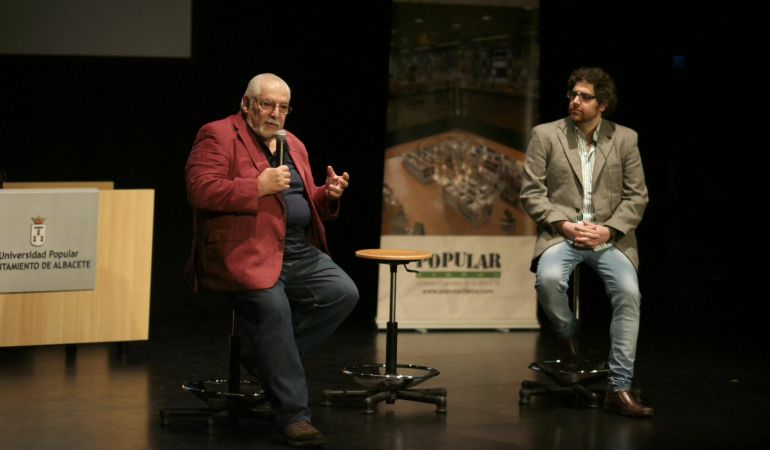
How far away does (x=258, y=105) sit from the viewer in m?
4.62

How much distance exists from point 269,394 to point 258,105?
1079 mm

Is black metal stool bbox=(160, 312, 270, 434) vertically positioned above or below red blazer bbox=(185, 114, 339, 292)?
below

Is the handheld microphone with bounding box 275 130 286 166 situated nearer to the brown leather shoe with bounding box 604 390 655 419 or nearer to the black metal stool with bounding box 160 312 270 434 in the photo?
the black metal stool with bounding box 160 312 270 434

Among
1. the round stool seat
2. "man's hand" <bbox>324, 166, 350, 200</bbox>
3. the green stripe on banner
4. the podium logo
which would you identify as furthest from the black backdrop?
"man's hand" <bbox>324, 166, 350, 200</bbox>

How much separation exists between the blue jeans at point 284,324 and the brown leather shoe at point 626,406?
1.24 m

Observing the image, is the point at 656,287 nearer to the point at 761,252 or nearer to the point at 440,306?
the point at 761,252

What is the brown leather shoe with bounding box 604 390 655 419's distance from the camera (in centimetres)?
507

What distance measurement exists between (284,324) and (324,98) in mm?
3403

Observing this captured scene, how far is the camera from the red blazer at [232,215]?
4.47 m

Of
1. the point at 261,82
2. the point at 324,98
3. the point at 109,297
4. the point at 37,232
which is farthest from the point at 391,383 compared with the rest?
the point at 324,98

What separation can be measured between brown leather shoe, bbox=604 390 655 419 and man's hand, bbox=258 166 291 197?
1708 mm

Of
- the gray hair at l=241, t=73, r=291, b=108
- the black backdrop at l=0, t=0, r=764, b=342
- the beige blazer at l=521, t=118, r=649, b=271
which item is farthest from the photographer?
the black backdrop at l=0, t=0, r=764, b=342

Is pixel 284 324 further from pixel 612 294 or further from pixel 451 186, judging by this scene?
pixel 451 186

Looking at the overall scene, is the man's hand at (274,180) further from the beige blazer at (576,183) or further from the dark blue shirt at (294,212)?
the beige blazer at (576,183)
